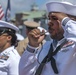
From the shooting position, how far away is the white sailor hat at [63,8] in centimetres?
396

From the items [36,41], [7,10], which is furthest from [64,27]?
[7,10]

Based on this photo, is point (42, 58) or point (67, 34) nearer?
point (67, 34)

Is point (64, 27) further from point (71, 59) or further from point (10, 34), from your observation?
point (10, 34)

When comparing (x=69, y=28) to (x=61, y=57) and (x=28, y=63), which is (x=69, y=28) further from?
(x=28, y=63)

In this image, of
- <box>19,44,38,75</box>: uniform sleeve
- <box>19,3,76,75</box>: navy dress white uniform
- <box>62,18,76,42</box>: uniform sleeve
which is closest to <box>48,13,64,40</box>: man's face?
<box>19,3,76,75</box>: navy dress white uniform

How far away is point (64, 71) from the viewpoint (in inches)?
149

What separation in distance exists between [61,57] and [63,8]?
1.77ft

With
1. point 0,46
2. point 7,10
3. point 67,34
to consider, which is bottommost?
point 7,10

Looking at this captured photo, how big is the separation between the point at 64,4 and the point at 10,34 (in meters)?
1.55

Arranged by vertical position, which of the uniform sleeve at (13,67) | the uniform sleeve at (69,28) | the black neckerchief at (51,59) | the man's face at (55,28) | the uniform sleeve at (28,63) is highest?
the uniform sleeve at (69,28)

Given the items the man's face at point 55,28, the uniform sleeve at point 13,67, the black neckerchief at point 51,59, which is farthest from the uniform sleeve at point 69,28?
the uniform sleeve at point 13,67

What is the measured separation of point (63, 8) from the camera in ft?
13.1

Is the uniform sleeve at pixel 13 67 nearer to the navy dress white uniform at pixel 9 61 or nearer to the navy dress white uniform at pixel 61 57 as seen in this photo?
the navy dress white uniform at pixel 9 61

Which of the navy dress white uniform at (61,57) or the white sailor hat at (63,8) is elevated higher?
the white sailor hat at (63,8)
